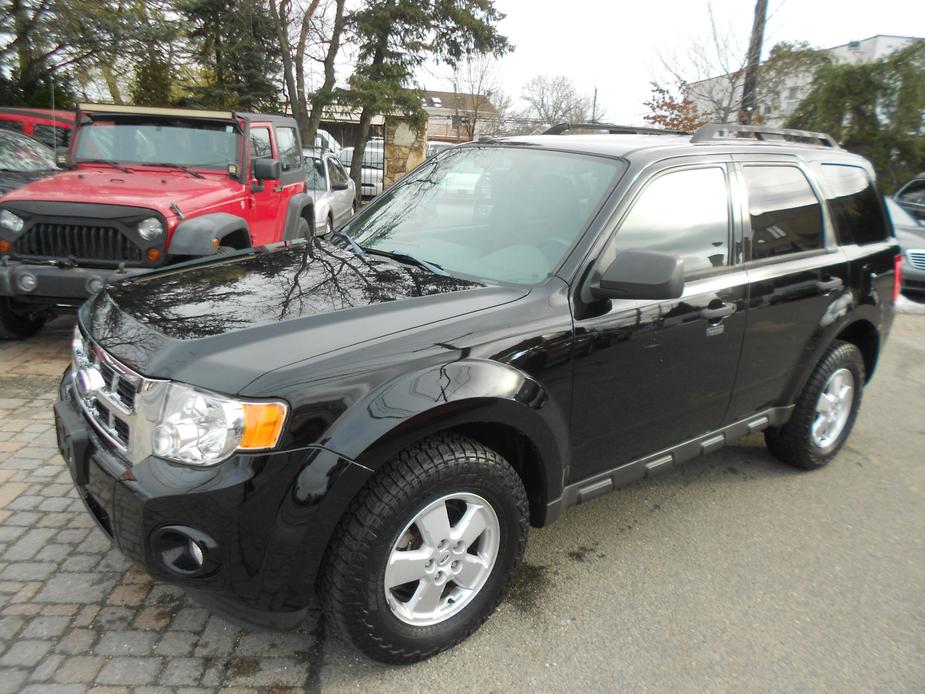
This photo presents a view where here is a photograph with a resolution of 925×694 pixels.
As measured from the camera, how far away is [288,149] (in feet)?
26.8

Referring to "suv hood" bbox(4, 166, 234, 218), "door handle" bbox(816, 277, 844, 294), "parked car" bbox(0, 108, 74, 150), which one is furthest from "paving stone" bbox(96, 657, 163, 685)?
"parked car" bbox(0, 108, 74, 150)

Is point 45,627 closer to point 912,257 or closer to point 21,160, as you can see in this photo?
point 21,160

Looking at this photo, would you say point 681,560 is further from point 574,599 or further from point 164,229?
point 164,229

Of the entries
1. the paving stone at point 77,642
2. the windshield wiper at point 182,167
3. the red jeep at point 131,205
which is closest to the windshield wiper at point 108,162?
the red jeep at point 131,205

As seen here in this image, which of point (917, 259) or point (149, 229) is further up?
point (149, 229)

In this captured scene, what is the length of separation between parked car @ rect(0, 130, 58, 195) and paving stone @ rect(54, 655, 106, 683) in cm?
587

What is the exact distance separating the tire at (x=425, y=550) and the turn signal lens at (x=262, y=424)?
36cm

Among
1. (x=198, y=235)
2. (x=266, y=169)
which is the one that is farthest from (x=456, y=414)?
(x=266, y=169)

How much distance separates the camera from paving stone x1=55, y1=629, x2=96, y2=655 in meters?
2.47

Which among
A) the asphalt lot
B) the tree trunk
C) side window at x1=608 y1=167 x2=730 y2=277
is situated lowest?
the asphalt lot

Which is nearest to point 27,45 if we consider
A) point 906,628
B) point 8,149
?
Answer: point 8,149

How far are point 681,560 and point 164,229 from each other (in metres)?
4.20

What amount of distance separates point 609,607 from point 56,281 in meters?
4.40

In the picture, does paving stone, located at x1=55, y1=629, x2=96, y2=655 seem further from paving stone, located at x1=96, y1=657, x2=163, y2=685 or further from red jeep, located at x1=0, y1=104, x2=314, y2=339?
red jeep, located at x1=0, y1=104, x2=314, y2=339
